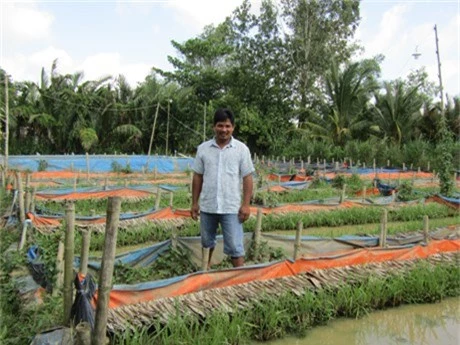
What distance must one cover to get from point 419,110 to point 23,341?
2123cm

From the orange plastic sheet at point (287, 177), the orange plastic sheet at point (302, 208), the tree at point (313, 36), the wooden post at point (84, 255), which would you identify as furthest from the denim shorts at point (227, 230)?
the tree at point (313, 36)

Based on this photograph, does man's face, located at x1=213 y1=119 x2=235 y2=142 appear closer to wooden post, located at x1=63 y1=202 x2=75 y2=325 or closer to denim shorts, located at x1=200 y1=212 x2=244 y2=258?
denim shorts, located at x1=200 y1=212 x2=244 y2=258

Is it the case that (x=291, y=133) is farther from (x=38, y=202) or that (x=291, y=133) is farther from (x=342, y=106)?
(x=38, y=202)

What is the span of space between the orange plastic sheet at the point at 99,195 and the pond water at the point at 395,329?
19.8 feet

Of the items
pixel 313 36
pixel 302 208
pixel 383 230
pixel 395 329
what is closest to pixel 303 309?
pixel 395 329

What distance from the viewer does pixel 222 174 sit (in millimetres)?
3873

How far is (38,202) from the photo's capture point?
8.72 meters

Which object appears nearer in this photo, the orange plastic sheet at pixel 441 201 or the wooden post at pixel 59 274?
the wooden post at pixel 59 274

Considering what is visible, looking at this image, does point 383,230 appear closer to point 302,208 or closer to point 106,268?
point 302,208

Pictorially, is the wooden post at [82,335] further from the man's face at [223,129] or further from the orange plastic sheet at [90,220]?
the orange plastic sheet at [90,220]

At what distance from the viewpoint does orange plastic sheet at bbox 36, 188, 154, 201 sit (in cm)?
904

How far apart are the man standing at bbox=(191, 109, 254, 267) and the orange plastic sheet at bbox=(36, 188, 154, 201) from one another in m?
5.46

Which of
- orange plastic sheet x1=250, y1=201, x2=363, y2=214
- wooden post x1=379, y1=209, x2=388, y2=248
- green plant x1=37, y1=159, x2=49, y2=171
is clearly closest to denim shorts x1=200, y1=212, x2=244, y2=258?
wooden post x1=379, y1=209, x2=388, y2=248

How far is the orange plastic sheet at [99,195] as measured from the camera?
904 cm
